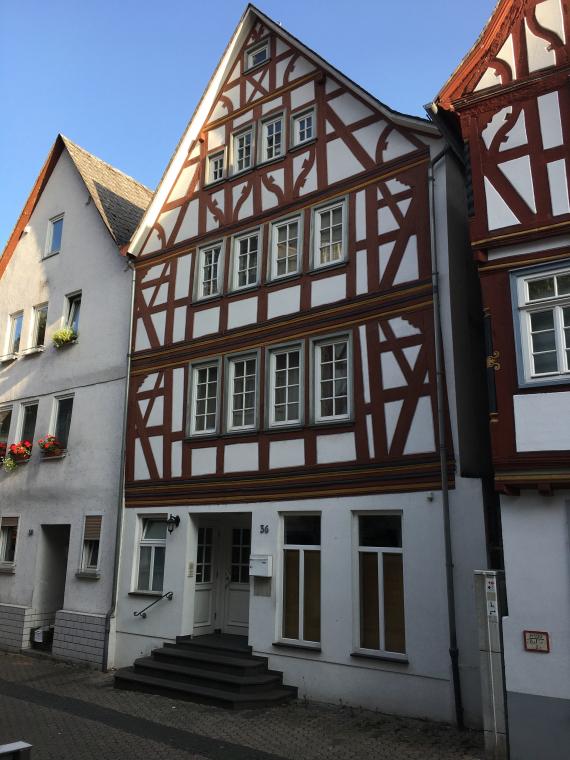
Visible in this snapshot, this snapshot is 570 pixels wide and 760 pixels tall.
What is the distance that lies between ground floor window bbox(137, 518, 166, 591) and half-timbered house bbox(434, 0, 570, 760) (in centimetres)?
790

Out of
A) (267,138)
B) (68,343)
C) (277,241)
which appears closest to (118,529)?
(68,343)

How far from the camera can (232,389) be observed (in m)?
13.6

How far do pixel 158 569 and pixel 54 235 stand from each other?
418 inches

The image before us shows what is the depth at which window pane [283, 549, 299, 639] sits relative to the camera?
11656mm

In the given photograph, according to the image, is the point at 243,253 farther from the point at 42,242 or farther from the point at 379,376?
the point at 42,242

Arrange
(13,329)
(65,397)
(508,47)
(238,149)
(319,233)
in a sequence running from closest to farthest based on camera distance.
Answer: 1. (508,47)
2. (319,233)
3. (238,149)
4. (65,397)
5. (13,329)

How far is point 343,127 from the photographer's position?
1302 centimetres

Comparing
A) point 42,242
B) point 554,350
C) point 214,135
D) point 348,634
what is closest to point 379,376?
point 554,350

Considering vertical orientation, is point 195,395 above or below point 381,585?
above

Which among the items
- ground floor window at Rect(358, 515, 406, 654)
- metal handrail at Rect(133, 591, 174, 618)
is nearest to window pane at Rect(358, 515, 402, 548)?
ground floor window at Rect(358, 515, 406, 654)

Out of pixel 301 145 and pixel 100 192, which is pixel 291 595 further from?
pixel 100 192

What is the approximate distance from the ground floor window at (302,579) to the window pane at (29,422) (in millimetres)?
9244

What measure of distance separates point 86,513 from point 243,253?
273 inches

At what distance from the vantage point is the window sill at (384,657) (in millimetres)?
9984
